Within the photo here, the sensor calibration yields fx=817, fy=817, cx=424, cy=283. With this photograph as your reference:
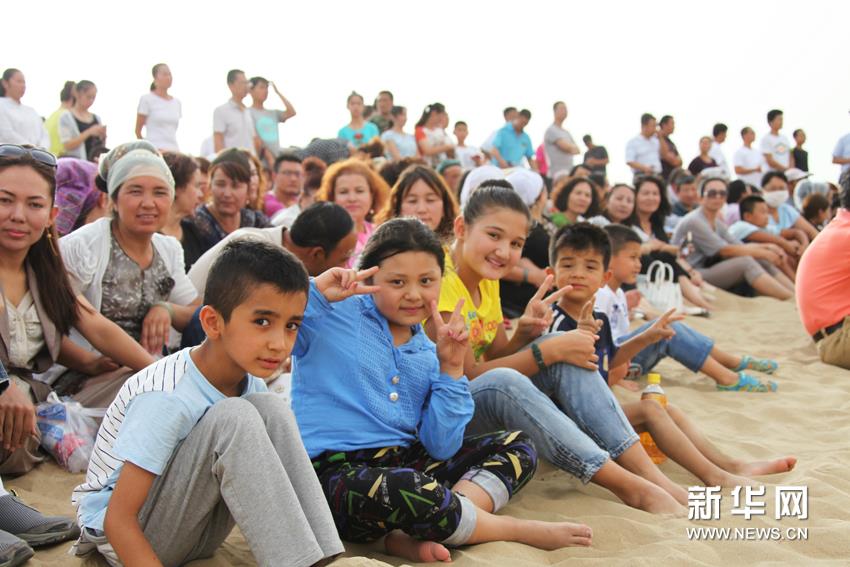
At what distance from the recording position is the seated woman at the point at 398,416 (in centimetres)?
259

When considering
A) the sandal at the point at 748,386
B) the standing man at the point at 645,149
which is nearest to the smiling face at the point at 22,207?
the sandal at the point at 748,386

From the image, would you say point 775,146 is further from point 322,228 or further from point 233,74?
point 322,228

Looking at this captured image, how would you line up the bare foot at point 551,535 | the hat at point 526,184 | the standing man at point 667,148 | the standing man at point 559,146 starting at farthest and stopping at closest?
the standing man at point 667,148 < the standing man at point 559,146 < the hat at point 526,184 < the bare foot at point 551,535

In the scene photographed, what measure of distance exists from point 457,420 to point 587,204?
5.45 m

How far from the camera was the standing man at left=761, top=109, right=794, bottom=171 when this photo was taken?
567 inches

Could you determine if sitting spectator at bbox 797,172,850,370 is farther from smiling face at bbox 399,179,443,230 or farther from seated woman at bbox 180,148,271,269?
seated woman at bbox 180,148,271,269

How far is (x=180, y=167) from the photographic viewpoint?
4941mm

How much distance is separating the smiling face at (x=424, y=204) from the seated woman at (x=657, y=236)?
134 inches

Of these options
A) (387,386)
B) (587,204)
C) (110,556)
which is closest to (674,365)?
(587,204)

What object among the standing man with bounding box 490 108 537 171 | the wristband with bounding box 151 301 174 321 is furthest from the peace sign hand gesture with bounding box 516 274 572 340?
the standing man with bounding box 490 108 537 171

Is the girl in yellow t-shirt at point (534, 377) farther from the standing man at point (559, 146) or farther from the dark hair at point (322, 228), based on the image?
the standing man at point (559, 146)

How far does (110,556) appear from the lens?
231cm

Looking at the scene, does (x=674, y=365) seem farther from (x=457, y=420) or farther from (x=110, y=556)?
(x=110, y=556)

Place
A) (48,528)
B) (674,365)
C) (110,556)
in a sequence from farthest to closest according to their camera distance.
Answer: (674,365), (48,528), (110,556)
